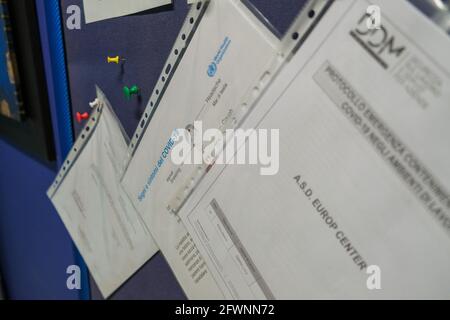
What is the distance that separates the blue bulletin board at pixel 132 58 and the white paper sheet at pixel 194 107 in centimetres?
4

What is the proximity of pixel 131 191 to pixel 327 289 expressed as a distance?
14.0 inches

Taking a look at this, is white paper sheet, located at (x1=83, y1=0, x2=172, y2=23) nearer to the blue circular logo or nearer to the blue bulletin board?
the blue bulletin board

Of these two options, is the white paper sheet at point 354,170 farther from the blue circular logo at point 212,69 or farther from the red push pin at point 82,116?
the red push pin at point 82,116

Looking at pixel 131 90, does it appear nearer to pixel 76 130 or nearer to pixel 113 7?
pixel 113 7

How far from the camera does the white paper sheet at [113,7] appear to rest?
0.44m

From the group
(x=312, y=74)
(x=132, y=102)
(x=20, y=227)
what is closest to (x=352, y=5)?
(x=312, y=74)

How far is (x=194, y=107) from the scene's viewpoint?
1.35 feet

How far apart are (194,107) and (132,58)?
0.17 m

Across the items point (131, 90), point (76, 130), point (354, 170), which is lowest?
point (354, 170)

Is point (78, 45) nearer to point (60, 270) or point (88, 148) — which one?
point (88, 148)

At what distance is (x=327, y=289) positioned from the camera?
30cm

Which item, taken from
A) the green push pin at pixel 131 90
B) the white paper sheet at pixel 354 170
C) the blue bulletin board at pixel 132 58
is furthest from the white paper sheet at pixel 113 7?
the white paper sheet at pixel 354 170

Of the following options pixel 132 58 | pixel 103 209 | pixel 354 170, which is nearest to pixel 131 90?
pixel 132 58

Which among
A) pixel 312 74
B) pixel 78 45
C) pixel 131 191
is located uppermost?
pixel 78 45
